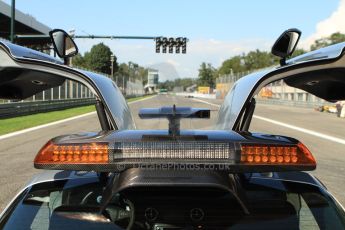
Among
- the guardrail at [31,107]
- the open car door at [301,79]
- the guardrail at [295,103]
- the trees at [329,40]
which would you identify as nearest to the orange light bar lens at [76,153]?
the open car door at [301,79]

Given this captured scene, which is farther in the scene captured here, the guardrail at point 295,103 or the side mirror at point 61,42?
the guardrail at point 295,103

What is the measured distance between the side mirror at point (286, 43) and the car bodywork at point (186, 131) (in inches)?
4.6

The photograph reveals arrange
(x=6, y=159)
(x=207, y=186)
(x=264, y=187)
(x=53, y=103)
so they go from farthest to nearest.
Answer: (x=53, y=103), (x=6, y=159), (x=264, y=187), (x=207, y=186)

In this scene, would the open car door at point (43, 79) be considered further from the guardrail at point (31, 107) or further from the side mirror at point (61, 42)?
the guardrail at point (31, 107)

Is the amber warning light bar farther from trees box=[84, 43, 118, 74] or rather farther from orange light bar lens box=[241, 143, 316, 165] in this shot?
trees box=[84, 43, 118, 74]

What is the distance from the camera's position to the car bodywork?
6.87ft

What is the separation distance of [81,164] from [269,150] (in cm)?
77

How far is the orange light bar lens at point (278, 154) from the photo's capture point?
6.93 ft

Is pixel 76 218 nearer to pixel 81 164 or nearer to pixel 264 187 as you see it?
pixel 81 164

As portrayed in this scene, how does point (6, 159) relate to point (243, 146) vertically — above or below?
below

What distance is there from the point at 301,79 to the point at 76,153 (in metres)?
1.61

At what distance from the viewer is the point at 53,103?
34281mm

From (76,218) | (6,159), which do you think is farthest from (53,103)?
(76,218)

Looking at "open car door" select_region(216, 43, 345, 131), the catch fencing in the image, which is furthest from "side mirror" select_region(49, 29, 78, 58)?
the catch fencing
